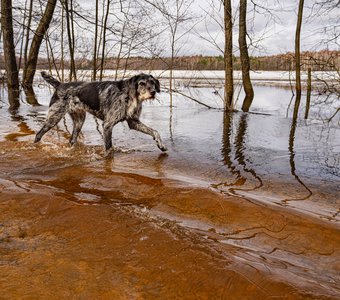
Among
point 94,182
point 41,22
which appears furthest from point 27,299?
point 41,22

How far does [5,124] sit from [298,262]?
880 cm

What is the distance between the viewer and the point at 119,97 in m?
6.60

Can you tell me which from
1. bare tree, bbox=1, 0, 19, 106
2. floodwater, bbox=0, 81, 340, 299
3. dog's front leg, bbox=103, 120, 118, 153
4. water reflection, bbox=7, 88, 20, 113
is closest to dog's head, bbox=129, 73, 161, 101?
dog's front leg, bbox=103, 120, 118, 153

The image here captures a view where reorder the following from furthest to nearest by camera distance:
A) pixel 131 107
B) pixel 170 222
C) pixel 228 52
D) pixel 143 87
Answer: pixel 228 52 < pixel 131 107 < pixel 143 87 < pixel 170 222

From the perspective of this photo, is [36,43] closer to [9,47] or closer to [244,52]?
[9,47]

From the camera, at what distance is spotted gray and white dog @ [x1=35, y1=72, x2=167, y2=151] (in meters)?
6.48

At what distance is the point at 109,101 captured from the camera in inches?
262

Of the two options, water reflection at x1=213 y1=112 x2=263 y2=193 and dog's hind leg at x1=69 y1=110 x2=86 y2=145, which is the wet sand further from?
dog's hind leg at x1=69 y1=110 x2=86 y2=145

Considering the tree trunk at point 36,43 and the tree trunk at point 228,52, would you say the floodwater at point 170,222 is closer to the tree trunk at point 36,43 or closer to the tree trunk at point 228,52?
the tree trunk at point 228,52

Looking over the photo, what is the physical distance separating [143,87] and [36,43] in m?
12.6

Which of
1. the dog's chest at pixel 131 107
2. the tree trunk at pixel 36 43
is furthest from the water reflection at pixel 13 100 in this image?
the dog's chest at pixel 131 107

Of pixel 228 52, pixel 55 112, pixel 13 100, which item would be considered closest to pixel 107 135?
pixel 55 112

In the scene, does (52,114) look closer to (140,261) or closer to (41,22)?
(140,261)

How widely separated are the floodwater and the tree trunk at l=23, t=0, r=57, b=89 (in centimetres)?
1066
